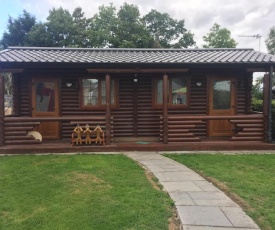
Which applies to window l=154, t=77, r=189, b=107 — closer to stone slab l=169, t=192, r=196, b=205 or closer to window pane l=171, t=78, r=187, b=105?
window pane l=171, t=78, r=187, b=105

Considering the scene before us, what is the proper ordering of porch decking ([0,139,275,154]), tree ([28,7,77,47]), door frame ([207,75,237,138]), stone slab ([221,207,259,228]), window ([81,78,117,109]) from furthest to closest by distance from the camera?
tree ([28,7,77,47])
door frame ([207,75,237,138])
window ([81,78,117,109])
porch decking ([0,139,275,154])
stone slab ([221,207,259,228])

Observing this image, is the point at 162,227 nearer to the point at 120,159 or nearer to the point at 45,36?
the point at 120,159

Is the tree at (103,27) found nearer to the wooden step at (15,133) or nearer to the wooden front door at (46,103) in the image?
the wooden front door at (46,103)

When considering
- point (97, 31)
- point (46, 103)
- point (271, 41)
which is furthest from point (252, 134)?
point (271, 41)

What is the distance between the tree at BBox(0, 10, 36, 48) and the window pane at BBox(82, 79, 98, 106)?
30209 mm

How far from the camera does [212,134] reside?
9898mm

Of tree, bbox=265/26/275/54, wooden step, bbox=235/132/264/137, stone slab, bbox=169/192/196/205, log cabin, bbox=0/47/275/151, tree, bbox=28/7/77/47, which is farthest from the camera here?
tree, bbox=265/26/275/54

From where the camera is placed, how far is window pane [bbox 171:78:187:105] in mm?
9789

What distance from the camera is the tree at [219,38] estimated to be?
1578 inches

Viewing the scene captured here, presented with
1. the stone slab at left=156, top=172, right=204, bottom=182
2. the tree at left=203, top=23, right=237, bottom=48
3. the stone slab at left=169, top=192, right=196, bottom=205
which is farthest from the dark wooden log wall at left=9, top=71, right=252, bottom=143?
the tree at left=203, top=23, right=237, bottom=48

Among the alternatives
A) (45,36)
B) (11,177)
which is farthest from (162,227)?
(45,36)

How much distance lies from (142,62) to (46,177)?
171 inches

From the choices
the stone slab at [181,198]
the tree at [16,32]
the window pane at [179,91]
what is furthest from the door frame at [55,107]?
the tree at [16,32]

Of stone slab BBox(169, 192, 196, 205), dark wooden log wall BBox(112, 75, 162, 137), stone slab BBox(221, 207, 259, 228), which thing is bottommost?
stone slab BBox(221, 207, 259, 228)
